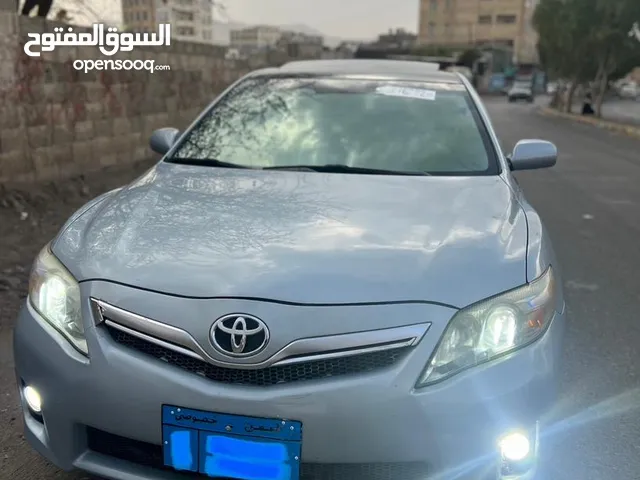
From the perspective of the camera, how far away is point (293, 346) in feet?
5.66

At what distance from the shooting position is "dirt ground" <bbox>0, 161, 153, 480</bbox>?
2518 mm

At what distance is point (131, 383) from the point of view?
178 cm

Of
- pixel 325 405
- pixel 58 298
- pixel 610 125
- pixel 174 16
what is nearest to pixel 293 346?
pixel 325 405

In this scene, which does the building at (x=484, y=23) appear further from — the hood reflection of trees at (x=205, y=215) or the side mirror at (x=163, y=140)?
the hood reflection of trees at (x=205, y=215)

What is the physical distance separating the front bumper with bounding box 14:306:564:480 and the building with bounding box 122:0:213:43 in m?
8.81

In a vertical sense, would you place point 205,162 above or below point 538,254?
above

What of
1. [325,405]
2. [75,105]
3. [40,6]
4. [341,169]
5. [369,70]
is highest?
[40,6]

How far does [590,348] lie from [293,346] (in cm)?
245

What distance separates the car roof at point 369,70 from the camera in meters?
3.80

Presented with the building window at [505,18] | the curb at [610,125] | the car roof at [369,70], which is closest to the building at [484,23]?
the building window at [505,18]

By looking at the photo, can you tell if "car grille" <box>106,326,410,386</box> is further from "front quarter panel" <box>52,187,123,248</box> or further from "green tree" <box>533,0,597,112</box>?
"green tree" <box>533,0,597,112</box>

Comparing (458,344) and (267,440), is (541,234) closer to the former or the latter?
(458,344)
